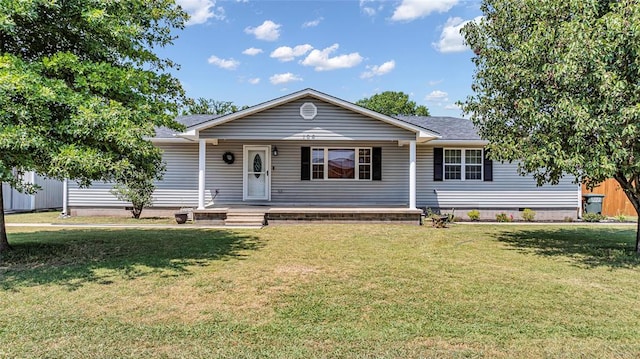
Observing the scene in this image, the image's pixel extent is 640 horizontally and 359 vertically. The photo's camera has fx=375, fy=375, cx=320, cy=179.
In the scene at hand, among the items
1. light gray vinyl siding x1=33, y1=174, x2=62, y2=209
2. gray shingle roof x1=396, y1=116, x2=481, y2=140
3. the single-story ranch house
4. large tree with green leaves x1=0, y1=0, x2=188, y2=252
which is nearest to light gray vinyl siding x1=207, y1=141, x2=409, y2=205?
the single-story ranch house

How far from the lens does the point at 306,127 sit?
39.0 feet

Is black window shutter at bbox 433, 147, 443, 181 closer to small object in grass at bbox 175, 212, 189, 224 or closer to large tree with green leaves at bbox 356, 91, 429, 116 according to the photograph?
small object in grass at bbox 175, 212, 189, 224

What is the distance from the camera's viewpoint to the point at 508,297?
4.69 m

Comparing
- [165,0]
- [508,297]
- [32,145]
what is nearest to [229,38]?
[165,0]

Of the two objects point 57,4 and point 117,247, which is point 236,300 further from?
point 57,4

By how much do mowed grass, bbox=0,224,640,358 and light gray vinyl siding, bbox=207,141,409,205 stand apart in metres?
5.24

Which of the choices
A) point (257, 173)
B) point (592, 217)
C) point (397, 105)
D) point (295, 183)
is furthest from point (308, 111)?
point (397, 105)

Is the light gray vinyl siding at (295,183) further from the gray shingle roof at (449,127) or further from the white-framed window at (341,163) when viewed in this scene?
the gray shingle roof at (449,127)

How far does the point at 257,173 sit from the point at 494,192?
8667 millimetres

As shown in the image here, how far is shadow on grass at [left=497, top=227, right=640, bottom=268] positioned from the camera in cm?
691

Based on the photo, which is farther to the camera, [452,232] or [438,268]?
[452,232]

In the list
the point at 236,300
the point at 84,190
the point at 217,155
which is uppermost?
the point at 217,155

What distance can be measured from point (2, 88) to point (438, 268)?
6.86m

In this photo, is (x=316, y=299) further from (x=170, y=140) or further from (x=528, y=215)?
(x=528, y=215)
